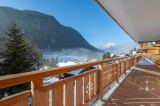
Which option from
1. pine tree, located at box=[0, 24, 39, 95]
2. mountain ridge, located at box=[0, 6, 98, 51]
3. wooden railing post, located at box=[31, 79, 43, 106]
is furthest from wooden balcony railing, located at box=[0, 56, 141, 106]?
mountain ridge, located at box=[0, 6, 98, 51]

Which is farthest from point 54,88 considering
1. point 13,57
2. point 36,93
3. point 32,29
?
point 32,29

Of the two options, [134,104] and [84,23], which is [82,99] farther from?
[84,23]

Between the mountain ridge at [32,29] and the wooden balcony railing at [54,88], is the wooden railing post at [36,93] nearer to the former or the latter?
the wooden balcony railing at [54,88]

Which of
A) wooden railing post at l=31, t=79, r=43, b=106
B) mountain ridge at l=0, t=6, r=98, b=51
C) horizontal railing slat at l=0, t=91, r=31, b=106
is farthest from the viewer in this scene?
mountain ridge at l=0, t=6, r=98, b=51

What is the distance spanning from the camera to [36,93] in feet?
2.84

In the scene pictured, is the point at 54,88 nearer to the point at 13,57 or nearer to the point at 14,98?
the point at 14,98

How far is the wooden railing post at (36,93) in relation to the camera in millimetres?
854

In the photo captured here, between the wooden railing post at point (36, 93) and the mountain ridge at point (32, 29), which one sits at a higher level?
the mountain ridge at point (32, 29)

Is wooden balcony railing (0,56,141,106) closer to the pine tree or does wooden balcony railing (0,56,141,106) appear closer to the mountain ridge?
the pine tree

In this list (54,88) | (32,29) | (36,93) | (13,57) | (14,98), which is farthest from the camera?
(32,29)

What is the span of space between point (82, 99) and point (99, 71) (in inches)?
28.1

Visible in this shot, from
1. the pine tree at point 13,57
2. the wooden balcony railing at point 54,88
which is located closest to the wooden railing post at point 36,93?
the wooden balcony railing at point 54,88

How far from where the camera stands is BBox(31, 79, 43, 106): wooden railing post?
33.6 inches

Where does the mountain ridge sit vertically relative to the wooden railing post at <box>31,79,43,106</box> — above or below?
above
